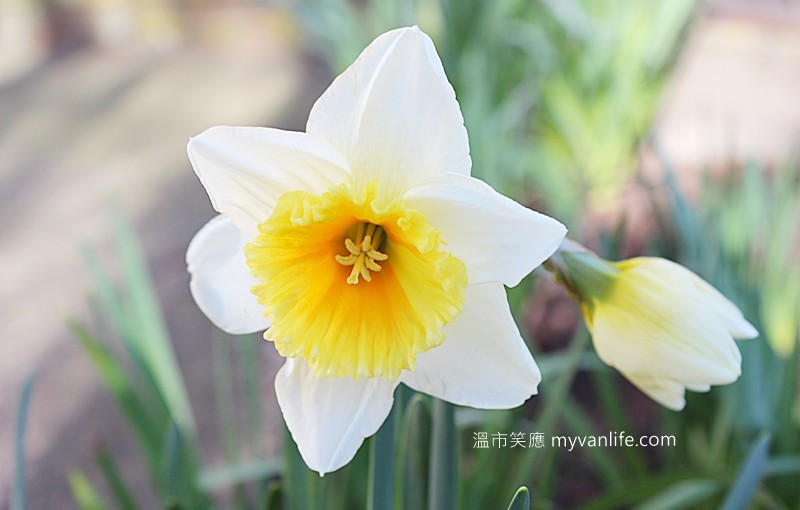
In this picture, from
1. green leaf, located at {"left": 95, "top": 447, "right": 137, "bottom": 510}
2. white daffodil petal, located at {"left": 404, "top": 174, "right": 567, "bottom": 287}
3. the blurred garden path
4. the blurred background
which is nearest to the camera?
white daffodil petal, located at {"left": 404, "top": 174, "right": 567, "bottom": 287}

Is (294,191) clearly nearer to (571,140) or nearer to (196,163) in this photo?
(196,163)

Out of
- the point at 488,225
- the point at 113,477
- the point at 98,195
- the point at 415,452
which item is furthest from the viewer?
the point at 98,195

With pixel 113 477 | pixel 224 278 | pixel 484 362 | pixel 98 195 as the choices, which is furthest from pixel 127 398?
pixel 98 195

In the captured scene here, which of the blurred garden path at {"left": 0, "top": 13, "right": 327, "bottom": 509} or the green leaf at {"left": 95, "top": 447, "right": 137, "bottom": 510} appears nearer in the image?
the green leaf at {"left": 95, "top": 447, "right": 137, "bottom": 510}

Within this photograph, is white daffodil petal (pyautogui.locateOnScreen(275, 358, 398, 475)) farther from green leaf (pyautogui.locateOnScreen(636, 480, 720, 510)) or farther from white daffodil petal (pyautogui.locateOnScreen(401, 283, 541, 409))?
green leaf (pyautogui.locateOnScreen(636, 480, 720, 510))

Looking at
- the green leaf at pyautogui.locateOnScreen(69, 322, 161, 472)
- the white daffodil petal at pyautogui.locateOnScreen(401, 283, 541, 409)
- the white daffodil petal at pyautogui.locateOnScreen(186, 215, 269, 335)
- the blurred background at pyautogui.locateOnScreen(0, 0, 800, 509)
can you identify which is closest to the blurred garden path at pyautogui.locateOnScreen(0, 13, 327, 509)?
the blurred background at pyautogui.locateOnScreen(0, 0, 800, 509)

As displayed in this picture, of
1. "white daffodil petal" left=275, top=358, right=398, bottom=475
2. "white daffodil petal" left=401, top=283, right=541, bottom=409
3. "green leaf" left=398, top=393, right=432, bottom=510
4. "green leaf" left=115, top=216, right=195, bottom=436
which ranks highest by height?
"white daffodil petal" left=401, top=283, right=541, bottom=409

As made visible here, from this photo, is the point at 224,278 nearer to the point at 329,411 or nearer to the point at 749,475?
the point at 329,411

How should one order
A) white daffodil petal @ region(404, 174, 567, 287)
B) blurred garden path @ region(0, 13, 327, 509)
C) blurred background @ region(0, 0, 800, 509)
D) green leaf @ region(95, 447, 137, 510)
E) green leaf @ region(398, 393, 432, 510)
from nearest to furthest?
white daffodil petal @ region(404, 174, 567, 287) < green leaf @ region(398, 393, 432, 510) < green leaf @ region(95, 447, 137, 510) < blurred background @ region(0, 0, 800, 509) < blurred garden path @ region(0, 13, 327, 509)
